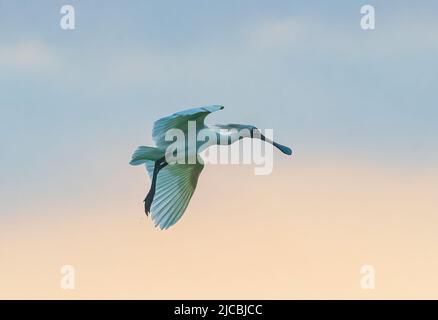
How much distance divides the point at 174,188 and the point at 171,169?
28 cm

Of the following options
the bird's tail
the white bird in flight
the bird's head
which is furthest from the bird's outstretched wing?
the bird's head

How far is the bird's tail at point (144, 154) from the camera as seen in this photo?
15.9m

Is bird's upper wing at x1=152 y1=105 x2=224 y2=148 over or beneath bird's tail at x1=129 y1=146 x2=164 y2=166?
over

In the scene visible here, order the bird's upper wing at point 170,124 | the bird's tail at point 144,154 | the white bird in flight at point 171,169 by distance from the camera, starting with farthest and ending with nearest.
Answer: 1. the bird's tail at point 144,154
2. the white bird in flight at point 171,169
3. the bird's upper wing at point 170,124

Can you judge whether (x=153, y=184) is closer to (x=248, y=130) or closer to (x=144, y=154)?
(x=144, y=154)

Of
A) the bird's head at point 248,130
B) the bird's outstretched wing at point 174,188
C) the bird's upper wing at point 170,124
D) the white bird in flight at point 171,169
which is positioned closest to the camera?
the bird's upper wing at point 170,124

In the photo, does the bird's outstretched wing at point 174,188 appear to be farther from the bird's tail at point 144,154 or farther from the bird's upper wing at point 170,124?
the bird's upper wing at point 170,124

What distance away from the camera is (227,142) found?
16.1m

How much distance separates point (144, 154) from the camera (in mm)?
15922

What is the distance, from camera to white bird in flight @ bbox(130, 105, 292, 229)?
15750mm

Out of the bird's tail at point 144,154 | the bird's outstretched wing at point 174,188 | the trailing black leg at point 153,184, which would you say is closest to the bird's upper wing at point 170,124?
the bird's tail at point 144,154

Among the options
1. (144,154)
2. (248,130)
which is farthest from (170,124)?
(248,130)

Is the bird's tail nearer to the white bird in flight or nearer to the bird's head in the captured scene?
the white bird in flight

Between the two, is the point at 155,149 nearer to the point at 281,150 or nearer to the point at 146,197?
the point at 146,197
